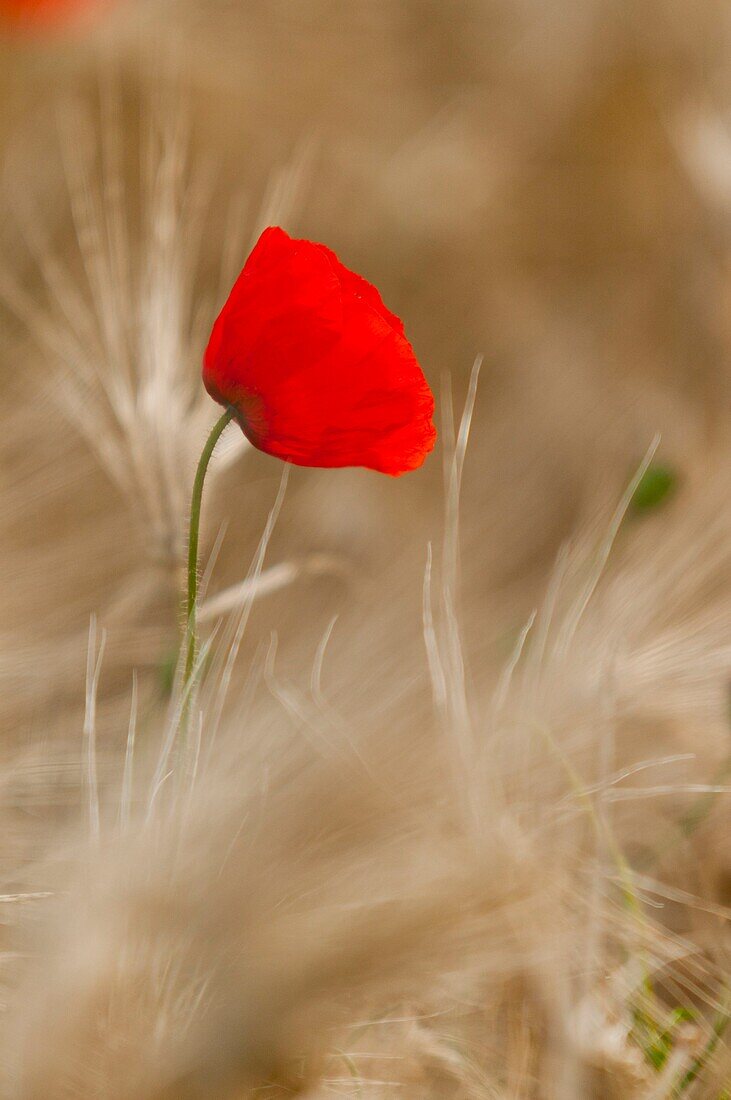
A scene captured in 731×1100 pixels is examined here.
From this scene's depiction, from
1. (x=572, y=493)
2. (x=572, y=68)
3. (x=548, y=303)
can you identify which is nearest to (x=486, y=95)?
(x=572, y=68)

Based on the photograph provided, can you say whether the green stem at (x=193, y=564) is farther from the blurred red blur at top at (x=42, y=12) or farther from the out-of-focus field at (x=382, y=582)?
the blurred red blur at top at (x=42, y=12)

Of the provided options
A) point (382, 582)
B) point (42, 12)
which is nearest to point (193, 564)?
point (382, 582)

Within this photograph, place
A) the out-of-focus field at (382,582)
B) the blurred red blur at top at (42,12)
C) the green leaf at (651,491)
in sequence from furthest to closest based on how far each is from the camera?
1. the blurred red blur at top at (42,12)
2. the green leaf at (651,491)
3. the out-of-focus field at (382,582)

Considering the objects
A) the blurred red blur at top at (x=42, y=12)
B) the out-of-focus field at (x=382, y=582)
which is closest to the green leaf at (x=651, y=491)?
the out-of-focus field at (x=382, y=582)

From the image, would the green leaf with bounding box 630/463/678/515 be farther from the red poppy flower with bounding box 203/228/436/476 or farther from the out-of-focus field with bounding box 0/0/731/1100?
the red poppy flower with bounding box 203/228/436/476

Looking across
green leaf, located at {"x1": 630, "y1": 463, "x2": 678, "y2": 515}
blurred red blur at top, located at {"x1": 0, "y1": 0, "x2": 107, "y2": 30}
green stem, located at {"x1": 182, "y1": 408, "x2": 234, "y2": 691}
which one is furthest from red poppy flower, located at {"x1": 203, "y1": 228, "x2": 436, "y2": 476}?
blurred red blur at top, located at {"x1": 0, "y1": 0, "x2": 107, "y2": 30}

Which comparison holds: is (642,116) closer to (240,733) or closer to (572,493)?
(572,493)
